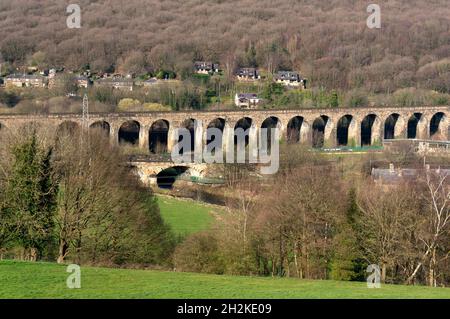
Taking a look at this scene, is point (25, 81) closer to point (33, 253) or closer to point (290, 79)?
point (290, 79)

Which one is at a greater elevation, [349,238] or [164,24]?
[164,24]

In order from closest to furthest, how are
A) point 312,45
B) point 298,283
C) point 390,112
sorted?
point 298,283 < point 390,112 < point 312,45

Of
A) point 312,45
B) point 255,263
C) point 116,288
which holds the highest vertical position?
point 312,45

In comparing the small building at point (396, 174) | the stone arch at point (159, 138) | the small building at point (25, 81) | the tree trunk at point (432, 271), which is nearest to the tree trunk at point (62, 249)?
the tree trunk at point (432, 271)

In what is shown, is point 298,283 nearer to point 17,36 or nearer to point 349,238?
point 349,238

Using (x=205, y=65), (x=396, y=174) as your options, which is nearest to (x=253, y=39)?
A: (x=205, y=65)

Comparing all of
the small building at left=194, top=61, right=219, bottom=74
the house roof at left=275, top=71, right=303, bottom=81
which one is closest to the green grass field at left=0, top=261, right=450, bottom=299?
the house roof at left=275, top=71, right=303, bottom=81

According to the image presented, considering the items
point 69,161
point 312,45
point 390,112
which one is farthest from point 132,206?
point 312,45
